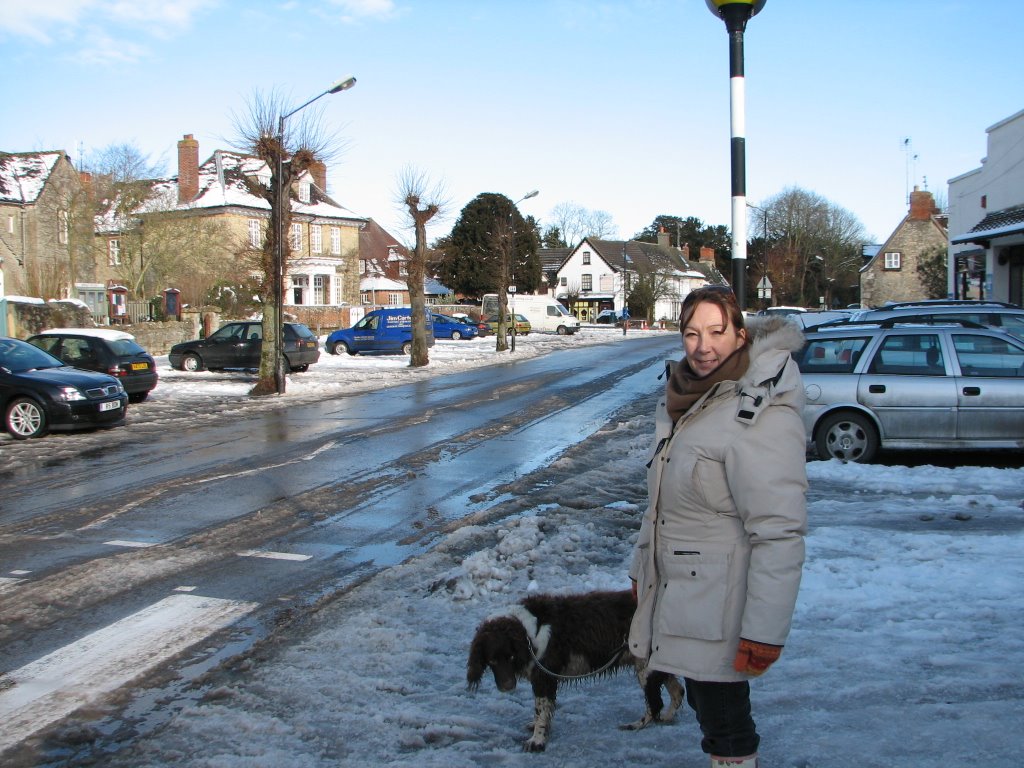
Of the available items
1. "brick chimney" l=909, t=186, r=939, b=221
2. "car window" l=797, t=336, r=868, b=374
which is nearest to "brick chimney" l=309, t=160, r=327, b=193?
"car window" l=797, t=336, r=868, b=374

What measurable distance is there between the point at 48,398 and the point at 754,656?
14339 mm

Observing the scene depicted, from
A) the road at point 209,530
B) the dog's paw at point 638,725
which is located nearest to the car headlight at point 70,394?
the road at point 209,530

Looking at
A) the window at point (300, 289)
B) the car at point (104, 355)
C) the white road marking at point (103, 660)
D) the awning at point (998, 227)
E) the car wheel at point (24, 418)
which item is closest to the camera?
the white road marking at point (103, 660)

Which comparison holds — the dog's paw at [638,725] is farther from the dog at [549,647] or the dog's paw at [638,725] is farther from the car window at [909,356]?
the car window at [909,356]

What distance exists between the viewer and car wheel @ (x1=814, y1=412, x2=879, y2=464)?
34.8 feet

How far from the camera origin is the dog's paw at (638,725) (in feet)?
13.0

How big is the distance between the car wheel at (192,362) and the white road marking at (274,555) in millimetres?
21988

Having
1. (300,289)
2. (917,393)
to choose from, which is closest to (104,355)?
(917,393)

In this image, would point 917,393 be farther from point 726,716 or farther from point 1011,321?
point 726,716

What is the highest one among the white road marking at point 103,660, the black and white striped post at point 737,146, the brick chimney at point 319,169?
the brick chimney at point 319,169

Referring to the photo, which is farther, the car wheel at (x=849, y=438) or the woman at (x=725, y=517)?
the car wheel at (x=849, y=438)

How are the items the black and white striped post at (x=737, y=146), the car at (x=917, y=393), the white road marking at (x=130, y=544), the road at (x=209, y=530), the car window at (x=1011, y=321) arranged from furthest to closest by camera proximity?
the car window at (x=1011, y=321) < the car at (x=917, y=393) < the black and white striped post at (x=737, y=146) < the white road marking at (x=130, y=544) < the road at (x=209, y=530)

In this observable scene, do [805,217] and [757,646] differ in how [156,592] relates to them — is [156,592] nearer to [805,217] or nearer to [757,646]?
[757,646]

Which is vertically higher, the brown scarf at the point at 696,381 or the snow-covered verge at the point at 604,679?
the brown scarf at the point at 696,381
